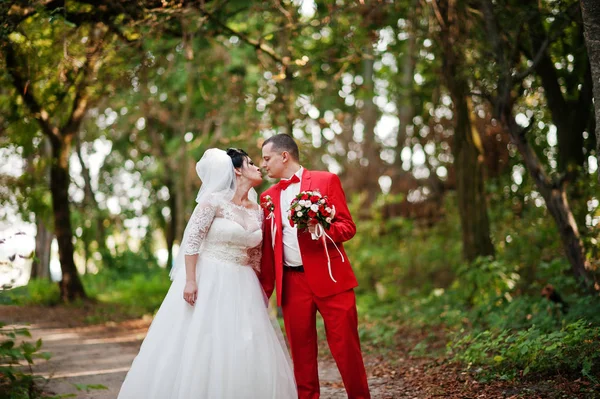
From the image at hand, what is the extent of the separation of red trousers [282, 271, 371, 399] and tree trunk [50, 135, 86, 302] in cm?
990

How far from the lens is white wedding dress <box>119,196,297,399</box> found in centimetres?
470

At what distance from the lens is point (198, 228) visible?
5.07m

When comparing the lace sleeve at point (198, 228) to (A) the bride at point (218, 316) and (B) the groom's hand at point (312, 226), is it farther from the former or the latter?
(B) the groom's hand at point (312, 226)

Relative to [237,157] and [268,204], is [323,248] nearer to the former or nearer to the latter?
[268,204]

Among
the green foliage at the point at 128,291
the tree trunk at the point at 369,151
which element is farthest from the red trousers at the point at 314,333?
the tree trunk at the point at 369,151

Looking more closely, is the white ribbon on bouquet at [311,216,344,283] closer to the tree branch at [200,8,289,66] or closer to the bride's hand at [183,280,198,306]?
the bride's hand at [183,280,198,306]

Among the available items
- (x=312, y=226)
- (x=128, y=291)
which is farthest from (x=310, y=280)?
(x=128, y=291)

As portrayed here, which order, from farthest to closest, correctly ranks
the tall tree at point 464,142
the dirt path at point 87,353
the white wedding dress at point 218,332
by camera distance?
the tall tree at point 464,142
the dirt path at point 87,353
the white wedding dress at point 218,332

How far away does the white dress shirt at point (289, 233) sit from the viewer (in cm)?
527

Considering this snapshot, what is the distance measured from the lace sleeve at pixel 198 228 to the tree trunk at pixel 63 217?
31.4ft

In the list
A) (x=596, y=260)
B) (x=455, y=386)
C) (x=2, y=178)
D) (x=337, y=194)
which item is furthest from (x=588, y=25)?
(x=2, y=178)

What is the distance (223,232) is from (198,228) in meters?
0.21

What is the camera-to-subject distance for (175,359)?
4820mm

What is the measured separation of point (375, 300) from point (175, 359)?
9.51 metres
